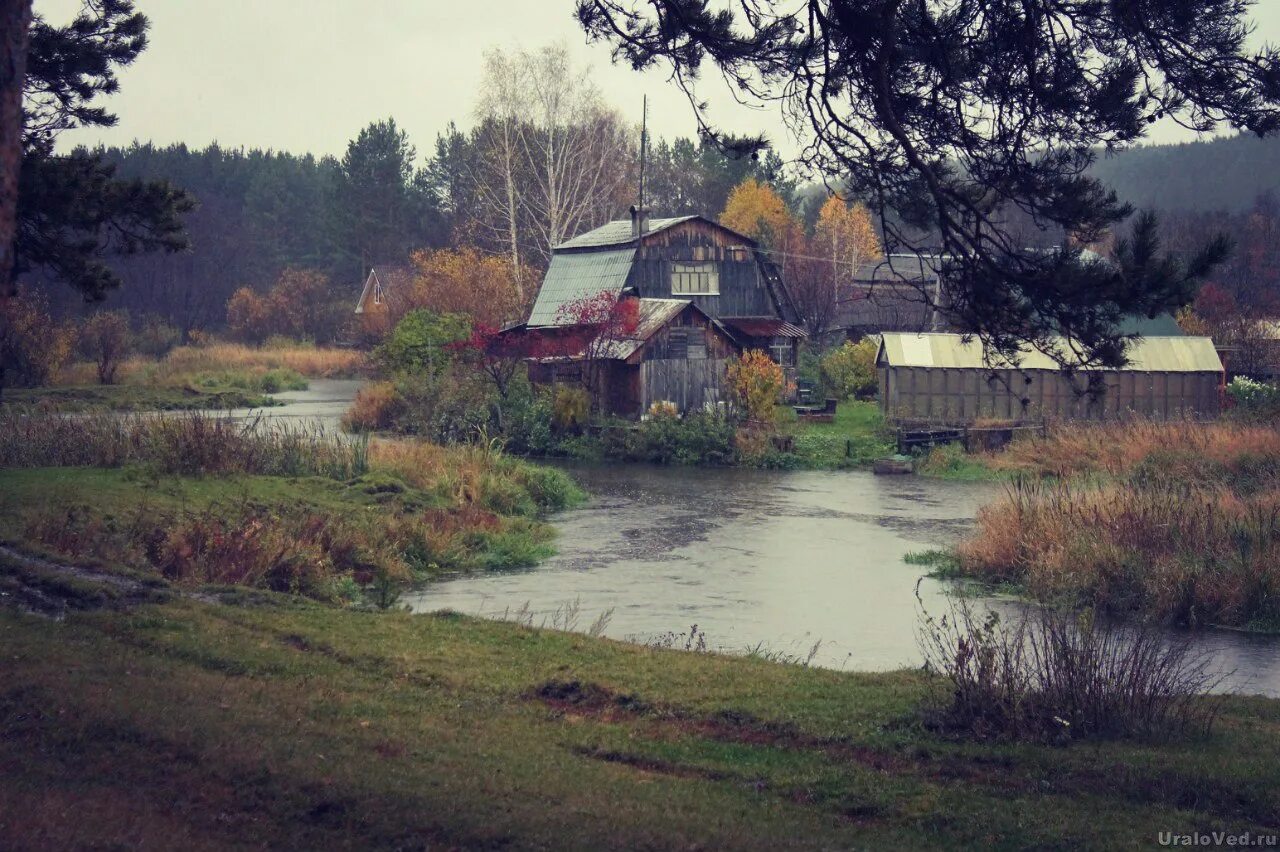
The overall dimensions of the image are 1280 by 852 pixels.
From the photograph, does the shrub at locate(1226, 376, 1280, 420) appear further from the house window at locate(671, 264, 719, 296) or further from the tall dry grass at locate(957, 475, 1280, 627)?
the house window at locate(671, 264, 719, 296)

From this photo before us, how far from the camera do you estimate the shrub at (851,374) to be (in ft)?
166

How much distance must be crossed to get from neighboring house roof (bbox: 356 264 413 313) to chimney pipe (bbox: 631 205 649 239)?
Result: 2905 centimetres

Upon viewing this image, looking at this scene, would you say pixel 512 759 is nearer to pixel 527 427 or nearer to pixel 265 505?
pixel 265 505

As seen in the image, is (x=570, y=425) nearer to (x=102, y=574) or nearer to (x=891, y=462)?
(x=891, y=462)

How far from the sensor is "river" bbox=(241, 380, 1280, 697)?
16.8 m

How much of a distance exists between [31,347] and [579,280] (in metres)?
21.8

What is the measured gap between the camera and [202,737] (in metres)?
8.40

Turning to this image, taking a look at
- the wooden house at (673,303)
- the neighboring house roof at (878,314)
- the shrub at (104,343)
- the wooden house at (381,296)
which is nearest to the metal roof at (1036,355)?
the wooden house at (673,303)

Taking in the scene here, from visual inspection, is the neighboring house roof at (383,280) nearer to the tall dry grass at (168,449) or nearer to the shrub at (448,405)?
the shrub at (448,405)

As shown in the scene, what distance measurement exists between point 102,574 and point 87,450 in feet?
34.7

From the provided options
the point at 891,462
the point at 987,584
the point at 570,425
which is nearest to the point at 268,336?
the point at 570,425

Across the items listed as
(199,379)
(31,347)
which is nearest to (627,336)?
(31,347)

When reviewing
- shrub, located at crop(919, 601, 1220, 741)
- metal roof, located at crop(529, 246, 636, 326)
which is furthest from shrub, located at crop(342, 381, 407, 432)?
shrub, located at crop(919, 601, 1220, 741)

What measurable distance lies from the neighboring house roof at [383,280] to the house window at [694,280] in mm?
29375
